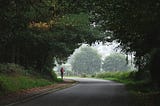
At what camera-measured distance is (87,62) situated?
138250mm

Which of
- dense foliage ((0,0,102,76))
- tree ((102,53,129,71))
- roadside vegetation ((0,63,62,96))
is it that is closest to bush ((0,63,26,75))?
roadside vegetation ((0,63,62,96))

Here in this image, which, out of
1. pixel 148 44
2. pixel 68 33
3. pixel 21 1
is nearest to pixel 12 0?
pixel 21 1

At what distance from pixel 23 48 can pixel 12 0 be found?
2860 centimetres

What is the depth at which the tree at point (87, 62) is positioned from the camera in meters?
135

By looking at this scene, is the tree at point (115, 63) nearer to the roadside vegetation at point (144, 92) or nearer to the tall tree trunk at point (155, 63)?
the roadside vegetation at point (144, 92)

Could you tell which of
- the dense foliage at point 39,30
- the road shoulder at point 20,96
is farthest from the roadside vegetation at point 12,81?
the dense foliage at point 39,30

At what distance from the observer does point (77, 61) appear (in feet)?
449

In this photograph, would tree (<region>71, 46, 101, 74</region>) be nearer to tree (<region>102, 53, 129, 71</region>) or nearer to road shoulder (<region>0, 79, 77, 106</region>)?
tree (<region>102, 53, 129, 71</region>)

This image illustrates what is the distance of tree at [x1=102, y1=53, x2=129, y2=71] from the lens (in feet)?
420

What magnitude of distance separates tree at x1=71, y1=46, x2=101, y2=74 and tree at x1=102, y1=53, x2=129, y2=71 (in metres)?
4.32

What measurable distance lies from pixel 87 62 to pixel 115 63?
36.2ft

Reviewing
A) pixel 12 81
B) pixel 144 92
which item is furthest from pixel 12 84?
pixel 144 92

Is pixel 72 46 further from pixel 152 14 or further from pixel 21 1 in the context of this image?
pixel 152 14

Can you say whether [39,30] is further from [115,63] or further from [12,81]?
[115,63]
